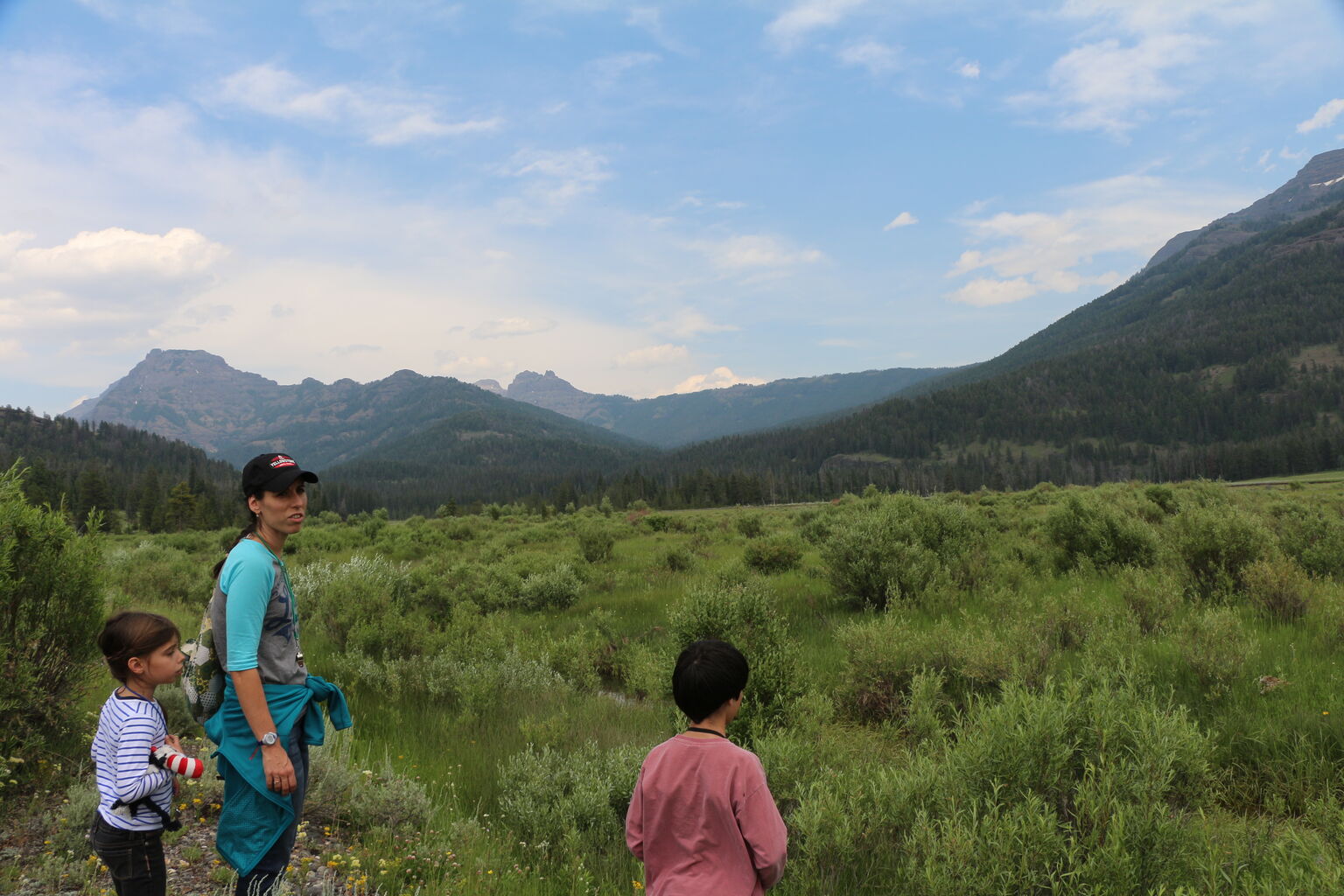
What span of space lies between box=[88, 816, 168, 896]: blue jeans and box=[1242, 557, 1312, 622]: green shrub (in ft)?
38.1

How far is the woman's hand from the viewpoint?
3.11 metres

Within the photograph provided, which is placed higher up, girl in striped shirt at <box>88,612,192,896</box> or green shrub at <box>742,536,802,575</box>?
girl in striped shirt at <box>88,612,192,896</box>

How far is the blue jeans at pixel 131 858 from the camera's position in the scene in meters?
3.28

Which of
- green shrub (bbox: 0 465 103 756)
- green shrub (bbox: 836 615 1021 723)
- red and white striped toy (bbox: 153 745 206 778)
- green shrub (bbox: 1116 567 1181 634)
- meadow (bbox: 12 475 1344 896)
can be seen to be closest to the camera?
red and white striped toy (bbox: 153 745 206 778)

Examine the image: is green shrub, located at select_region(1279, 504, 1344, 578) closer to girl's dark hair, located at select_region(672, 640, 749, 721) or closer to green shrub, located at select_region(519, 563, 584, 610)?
girl's dark hair, located at select_region(672, 640, 749, 721)

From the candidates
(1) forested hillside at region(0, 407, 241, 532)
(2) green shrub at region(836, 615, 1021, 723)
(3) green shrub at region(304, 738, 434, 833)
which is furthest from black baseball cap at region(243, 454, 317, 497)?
(1) forested hillside at region(0, 407, 241, 532)

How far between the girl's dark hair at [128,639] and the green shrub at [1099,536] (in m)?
13.5

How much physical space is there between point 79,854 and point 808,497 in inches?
4840

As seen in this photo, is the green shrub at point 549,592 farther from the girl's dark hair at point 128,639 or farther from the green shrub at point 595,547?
the girl's dark hair at point 128,639

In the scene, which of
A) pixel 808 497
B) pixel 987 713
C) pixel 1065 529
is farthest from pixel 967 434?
pixel 987 713

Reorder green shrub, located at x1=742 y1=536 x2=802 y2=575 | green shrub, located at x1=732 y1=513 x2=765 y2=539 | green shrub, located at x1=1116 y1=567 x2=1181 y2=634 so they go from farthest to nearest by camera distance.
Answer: green shrub, located at x1=732 y1=513 x2=765 y2=539 < green shrub, located at x1=742 y1=536 x2=802 y2=575 < green shrub, located at x1=1116 y1=567 x2=1181 y2=634

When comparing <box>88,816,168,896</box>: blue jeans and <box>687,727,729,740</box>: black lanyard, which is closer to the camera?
<box>687,727,729,740</box>: black lanyard

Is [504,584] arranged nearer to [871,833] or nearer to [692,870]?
[871,833]

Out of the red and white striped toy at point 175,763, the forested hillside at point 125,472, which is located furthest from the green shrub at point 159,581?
the forested hillside at point 125,472
